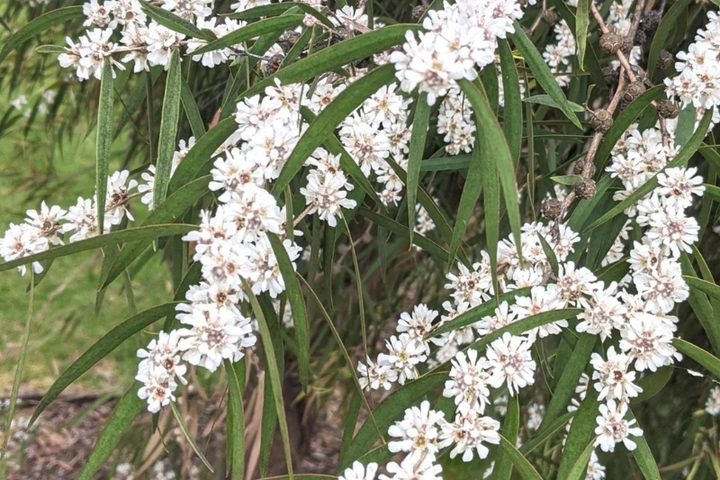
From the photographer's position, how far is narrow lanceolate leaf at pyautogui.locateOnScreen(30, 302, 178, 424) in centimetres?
42

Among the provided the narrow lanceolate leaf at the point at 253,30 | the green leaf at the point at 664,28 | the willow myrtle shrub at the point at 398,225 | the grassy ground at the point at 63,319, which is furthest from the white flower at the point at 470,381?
the grassy ground at the point at 63,319

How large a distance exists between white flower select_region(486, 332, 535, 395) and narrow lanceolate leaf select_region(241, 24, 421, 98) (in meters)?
0.17

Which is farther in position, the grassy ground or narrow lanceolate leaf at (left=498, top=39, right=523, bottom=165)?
the grassy ground

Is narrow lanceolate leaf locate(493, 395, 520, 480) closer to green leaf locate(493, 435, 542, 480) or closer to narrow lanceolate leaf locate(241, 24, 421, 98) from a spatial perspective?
green leaf locate(493, 435, 542, 480)

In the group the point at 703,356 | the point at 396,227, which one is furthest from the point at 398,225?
the point at 703,356

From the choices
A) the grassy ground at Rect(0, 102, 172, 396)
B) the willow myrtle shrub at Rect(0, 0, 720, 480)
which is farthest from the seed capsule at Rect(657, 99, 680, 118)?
the grassy ground at Rect(0, 102, 172, 396)

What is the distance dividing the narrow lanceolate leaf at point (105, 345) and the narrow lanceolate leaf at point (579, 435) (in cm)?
24

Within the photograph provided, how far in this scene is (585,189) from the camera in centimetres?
47

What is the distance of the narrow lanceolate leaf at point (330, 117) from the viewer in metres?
0.36

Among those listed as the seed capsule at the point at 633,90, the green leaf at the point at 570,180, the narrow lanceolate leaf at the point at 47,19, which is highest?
the narrow lanceolate leaf at the point at 47,19

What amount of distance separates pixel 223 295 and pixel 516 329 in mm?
165

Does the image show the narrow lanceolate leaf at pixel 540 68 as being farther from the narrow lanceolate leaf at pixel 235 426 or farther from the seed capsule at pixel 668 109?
the narrow lanceolate leaf at pixel 235 426

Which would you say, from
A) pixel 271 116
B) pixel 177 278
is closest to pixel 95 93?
pixel 177 278

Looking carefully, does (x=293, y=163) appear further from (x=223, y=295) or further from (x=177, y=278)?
(x=177, y=278)
